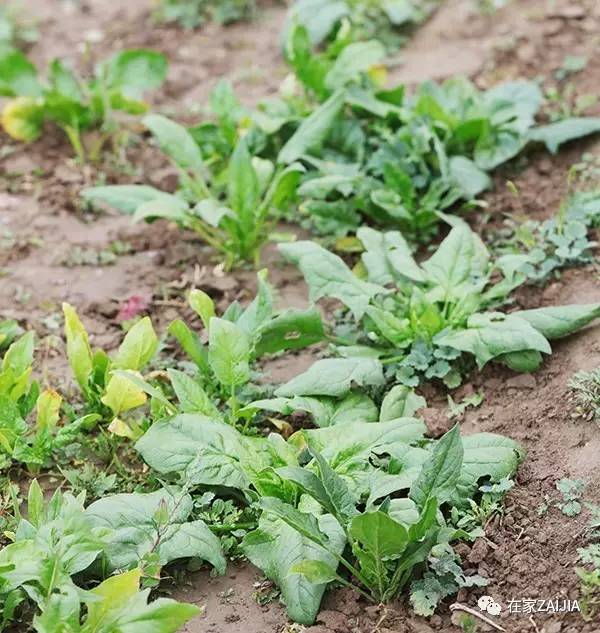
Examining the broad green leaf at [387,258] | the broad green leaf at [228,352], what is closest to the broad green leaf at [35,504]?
the broad green leaf at [228,352]

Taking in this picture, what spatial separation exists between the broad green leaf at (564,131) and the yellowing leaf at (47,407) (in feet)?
8.03

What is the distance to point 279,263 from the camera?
4406mm

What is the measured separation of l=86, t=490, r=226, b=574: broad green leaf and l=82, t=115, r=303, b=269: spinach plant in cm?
139

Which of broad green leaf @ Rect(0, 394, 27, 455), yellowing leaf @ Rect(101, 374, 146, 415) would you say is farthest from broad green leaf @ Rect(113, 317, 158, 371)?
broad green leaf @ Rect(0, 394, 27, 455)

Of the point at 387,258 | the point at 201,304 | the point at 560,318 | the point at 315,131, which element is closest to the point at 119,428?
the point at 201,304

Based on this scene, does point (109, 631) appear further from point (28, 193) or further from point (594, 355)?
point (28, 193)

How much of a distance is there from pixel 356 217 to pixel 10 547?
84.2 inches

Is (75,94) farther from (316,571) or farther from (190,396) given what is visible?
(316,571)

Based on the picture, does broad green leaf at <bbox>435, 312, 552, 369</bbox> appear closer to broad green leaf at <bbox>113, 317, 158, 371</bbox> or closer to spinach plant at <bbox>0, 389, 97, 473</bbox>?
broad green leaf at <bbox>113, 317, 158, 371</bbox>

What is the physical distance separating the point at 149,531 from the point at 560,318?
1.59 meters

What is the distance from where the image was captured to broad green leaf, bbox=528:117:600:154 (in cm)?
451

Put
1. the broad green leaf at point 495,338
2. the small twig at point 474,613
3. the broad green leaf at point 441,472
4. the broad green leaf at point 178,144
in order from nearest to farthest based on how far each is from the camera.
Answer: the small twig at point 474,613 < the broad green leaf at point 441,472 < the broad green leaf at point 495,338 < the broad green leaf at point 178,144

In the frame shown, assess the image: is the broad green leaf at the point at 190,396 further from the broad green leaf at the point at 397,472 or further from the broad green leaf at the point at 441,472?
the broad green leaf at the point at 441,472

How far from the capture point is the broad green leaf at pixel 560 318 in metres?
3.52
